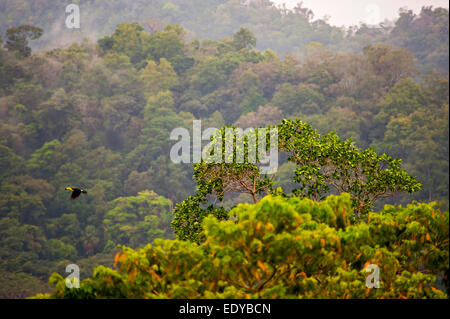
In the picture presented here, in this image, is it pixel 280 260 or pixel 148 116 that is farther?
pixel 148 116

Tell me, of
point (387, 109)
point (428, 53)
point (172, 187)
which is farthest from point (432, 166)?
point (428, 53)

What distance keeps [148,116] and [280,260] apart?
4849 centimetres

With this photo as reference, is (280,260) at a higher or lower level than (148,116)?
lower

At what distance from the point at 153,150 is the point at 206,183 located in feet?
133

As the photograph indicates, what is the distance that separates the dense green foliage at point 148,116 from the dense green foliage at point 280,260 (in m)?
25.6

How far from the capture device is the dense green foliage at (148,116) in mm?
42281

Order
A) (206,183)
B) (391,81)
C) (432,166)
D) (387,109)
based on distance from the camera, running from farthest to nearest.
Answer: (391,81) < (387,109) < (432,166) < (206,183)

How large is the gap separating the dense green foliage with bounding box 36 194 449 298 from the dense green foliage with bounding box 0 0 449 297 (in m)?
25.6

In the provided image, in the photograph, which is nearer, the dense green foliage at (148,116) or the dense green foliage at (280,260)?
the dense green foliage at (280,260)

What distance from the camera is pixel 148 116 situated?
55.1 meters

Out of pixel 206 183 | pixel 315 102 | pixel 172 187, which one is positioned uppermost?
pixel 315 102

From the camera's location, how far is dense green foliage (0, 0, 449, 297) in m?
42.3

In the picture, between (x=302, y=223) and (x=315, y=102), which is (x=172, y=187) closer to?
(x=315, y=102)

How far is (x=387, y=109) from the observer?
161 ft
